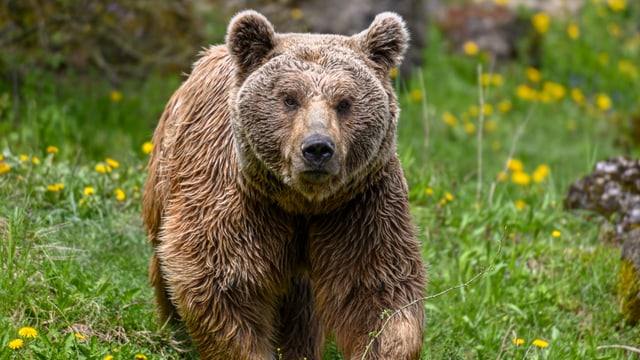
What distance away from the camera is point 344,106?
486 cm

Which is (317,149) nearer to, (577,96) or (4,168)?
(4,168)

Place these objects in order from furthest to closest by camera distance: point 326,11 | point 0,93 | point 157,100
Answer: point 326,11 < point 157,100 < point 0,93

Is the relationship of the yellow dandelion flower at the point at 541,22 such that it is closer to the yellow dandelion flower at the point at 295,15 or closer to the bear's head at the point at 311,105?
the yellow dandelion flower at the point at 295,15

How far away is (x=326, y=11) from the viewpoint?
1180 cm

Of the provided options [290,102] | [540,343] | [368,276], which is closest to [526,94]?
[540,343]

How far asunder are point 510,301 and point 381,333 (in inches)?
71.3

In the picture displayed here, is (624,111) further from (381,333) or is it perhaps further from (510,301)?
(381,333)

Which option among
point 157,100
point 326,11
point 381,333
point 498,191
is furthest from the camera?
point 326,11

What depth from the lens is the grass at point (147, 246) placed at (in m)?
5.47

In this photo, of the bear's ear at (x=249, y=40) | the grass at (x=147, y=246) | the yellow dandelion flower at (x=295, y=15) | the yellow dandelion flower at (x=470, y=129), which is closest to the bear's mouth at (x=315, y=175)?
the bear's ear at (x=249, y=40)

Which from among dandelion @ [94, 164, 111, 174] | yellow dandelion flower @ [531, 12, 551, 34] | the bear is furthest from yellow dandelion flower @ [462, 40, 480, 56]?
the bear

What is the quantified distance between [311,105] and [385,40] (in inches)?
23.7

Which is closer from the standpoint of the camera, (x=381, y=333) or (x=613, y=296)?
(x=381, y=333)

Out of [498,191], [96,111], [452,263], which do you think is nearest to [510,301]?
[452,263]
